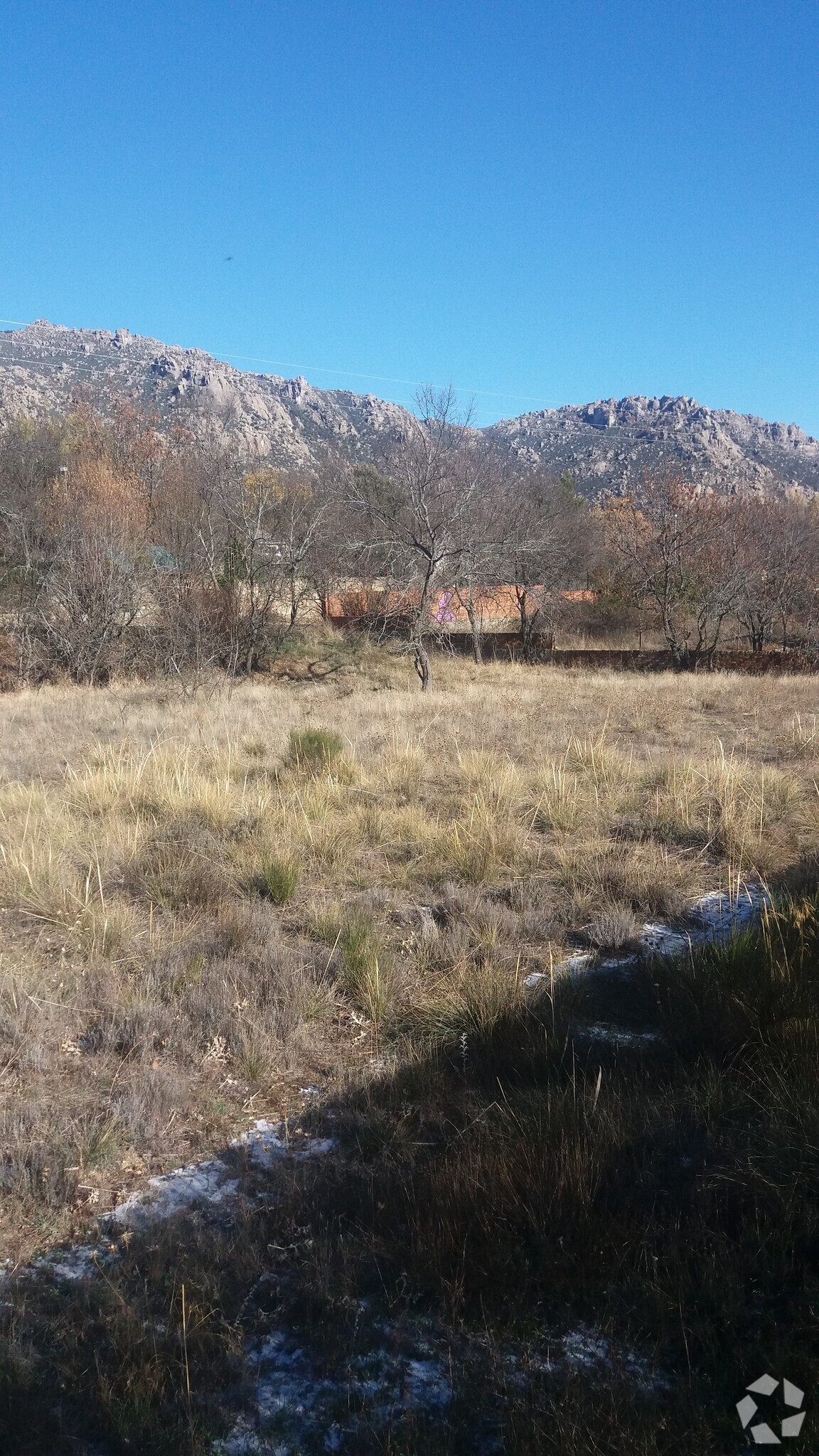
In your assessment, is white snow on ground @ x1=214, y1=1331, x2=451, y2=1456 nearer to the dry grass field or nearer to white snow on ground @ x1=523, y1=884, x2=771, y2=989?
the dry grass field

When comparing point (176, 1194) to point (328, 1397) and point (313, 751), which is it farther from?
point (313, 751)

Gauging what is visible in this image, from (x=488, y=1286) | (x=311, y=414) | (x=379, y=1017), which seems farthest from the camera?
(x=311, y=414)

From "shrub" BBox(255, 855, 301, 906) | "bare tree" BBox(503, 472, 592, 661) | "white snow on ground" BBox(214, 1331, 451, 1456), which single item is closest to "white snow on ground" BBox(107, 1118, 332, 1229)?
"white snow on ground" BBox(214, 1331, 451, 1456)

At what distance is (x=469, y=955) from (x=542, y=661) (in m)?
21.8

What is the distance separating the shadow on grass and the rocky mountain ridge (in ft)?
171

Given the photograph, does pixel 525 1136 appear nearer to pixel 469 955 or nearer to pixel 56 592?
→ pixel 469 955

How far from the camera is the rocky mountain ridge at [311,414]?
6719cm

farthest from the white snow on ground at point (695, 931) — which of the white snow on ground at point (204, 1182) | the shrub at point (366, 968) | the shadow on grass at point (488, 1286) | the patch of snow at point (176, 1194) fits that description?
the patch of snow at point (176, 1194)

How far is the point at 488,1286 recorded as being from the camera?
2295mm

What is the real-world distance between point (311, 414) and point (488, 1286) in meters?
103

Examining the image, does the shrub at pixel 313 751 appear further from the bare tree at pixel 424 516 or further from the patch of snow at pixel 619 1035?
the bare tree at pixel 424 516

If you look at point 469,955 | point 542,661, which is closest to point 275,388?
point 542,661

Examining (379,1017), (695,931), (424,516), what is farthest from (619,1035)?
(424,516)

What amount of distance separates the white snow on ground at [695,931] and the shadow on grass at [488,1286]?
1.10m
